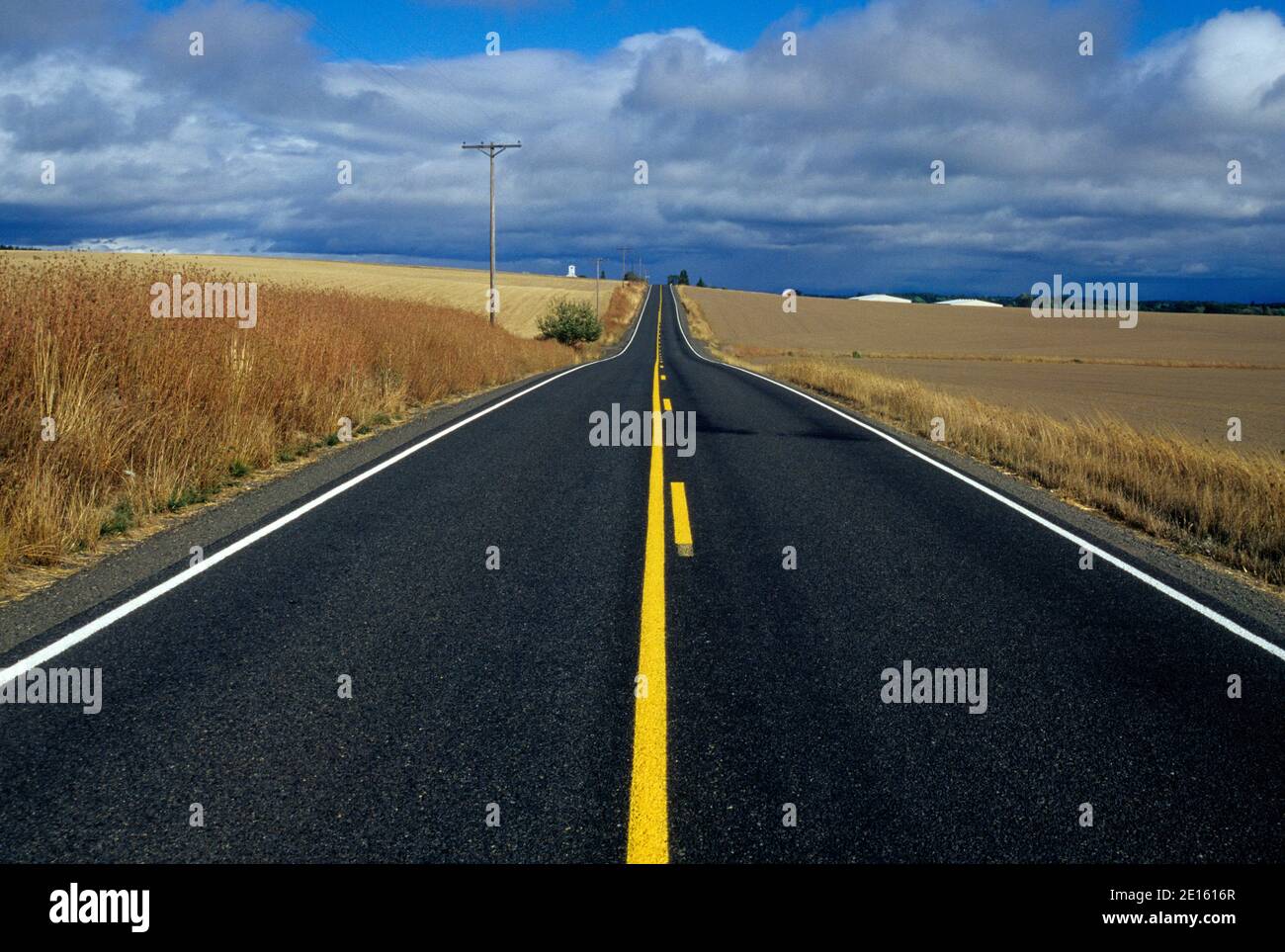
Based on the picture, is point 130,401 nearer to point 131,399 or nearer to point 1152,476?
point 131,399

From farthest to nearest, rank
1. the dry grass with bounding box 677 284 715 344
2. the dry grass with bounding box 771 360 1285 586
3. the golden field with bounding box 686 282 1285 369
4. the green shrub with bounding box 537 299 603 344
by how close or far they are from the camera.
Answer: the dry grass with bounding box 677 284 715 344, the golden field with bounding box 686 282 1285 369, the green shrub with bounding box 537 299 603 344, the dry grass with bounding box 771 360 1285 586

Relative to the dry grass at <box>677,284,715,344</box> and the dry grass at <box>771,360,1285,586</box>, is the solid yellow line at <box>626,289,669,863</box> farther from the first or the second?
the dry grass at <box>677,284,715,344</box>

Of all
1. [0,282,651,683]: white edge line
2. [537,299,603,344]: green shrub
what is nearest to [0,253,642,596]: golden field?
[0,282,651,683]: white edge line

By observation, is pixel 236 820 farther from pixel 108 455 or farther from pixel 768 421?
pixel 768 421

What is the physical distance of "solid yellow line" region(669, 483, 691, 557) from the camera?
7199 millimetres

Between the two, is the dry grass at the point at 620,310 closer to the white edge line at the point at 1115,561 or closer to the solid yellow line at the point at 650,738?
the white edge line at the point at 1115,561

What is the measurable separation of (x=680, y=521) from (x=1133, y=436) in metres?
7.91

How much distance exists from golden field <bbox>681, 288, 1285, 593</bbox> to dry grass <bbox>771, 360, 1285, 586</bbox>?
18 mm

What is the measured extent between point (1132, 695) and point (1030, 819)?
5.06ft

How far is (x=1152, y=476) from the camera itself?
10.1 meters

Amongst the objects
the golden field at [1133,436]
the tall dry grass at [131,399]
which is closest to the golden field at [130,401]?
the tall dry grass at [131,399]

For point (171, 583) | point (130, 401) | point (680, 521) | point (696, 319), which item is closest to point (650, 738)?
point (171, 583)

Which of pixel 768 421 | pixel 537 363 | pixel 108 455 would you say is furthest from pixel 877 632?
pixel 537 363

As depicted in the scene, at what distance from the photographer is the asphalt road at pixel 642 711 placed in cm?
325
